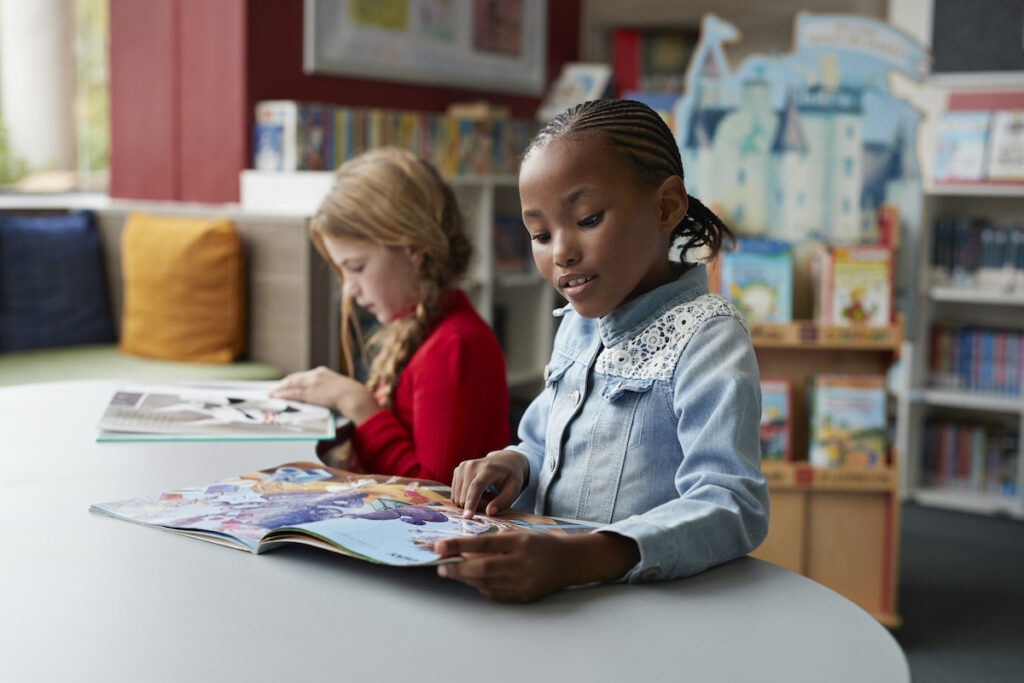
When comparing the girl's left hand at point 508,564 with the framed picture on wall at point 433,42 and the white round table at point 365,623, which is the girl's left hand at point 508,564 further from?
the framed picture on wall at point 433,42

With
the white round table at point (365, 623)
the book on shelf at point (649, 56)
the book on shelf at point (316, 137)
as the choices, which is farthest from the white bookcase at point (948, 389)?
the white round table at point (365, 623)

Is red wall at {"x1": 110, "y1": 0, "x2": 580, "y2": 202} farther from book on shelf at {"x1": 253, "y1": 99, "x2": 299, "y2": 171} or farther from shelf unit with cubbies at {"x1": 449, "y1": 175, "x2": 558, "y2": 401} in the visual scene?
shelf unit with cubbies at {"x1": 449, "y1": 175, "x2": 558, "y2": 401}

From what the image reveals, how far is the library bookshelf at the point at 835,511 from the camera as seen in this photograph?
2.53m

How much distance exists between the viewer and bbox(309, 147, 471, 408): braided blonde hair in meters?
1.62

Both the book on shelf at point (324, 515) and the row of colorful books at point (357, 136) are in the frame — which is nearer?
the book on shelf at point (324, 515)

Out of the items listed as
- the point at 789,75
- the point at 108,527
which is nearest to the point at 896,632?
the point at 789,75

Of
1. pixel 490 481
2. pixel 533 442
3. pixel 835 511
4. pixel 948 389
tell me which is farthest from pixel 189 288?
pixel 948 389

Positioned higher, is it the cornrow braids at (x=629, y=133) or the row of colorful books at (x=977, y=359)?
the cornrow braids at (x=629, y=133)

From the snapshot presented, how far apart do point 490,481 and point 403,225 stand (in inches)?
30.2

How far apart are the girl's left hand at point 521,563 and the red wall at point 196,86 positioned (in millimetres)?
2886

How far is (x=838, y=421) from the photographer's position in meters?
2.52

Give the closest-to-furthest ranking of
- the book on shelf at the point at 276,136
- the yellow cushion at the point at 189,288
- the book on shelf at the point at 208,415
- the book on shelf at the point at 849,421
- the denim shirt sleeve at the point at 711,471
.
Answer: the denim shirt sleeve at the point at 711,471 < the book on shelf at the point at 208,415 < the book on shelf at the point at 849,421 < the yellow cushion at the point at 189,288 < the book on shelf at the point at 276,136

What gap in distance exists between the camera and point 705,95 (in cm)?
275

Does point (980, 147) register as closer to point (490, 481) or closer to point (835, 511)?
point (835, 511)
